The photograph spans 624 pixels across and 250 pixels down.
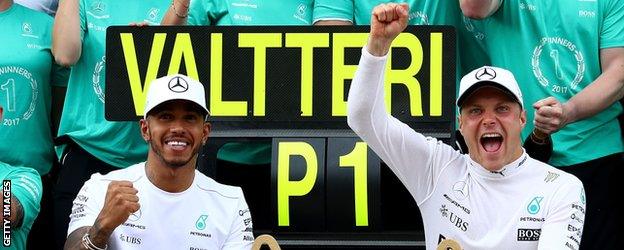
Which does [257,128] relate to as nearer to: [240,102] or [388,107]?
[240,102]

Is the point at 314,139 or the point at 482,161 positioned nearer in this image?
the point at 482,161

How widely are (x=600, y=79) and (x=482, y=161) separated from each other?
1235 mm

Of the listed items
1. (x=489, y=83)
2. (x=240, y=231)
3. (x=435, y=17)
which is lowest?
(x=240, y=231)

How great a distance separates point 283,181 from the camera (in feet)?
18.5

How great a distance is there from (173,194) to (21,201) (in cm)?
101

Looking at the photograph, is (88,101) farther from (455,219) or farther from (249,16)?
(455,219)

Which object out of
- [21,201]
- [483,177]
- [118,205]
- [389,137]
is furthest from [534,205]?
[21,201]

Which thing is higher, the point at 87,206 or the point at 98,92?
the point at 98,92

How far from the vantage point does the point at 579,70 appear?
6074 mm

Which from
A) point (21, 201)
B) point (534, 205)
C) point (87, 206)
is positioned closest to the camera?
point (534, 205)

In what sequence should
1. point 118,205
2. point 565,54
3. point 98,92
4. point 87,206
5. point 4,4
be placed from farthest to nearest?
point 4,4 → point 98,92 → point 565,54 → point 87,206 → point 118,205

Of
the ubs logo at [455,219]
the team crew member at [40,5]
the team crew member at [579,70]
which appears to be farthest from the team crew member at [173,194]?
the team crew member at [40,5]

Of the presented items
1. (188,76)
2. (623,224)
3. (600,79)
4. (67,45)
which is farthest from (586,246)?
(67,45)

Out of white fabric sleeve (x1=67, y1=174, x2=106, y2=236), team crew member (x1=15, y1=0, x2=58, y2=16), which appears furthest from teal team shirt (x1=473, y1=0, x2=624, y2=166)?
team crew member (x1=15, y1=0, x2=58, y2=16)
